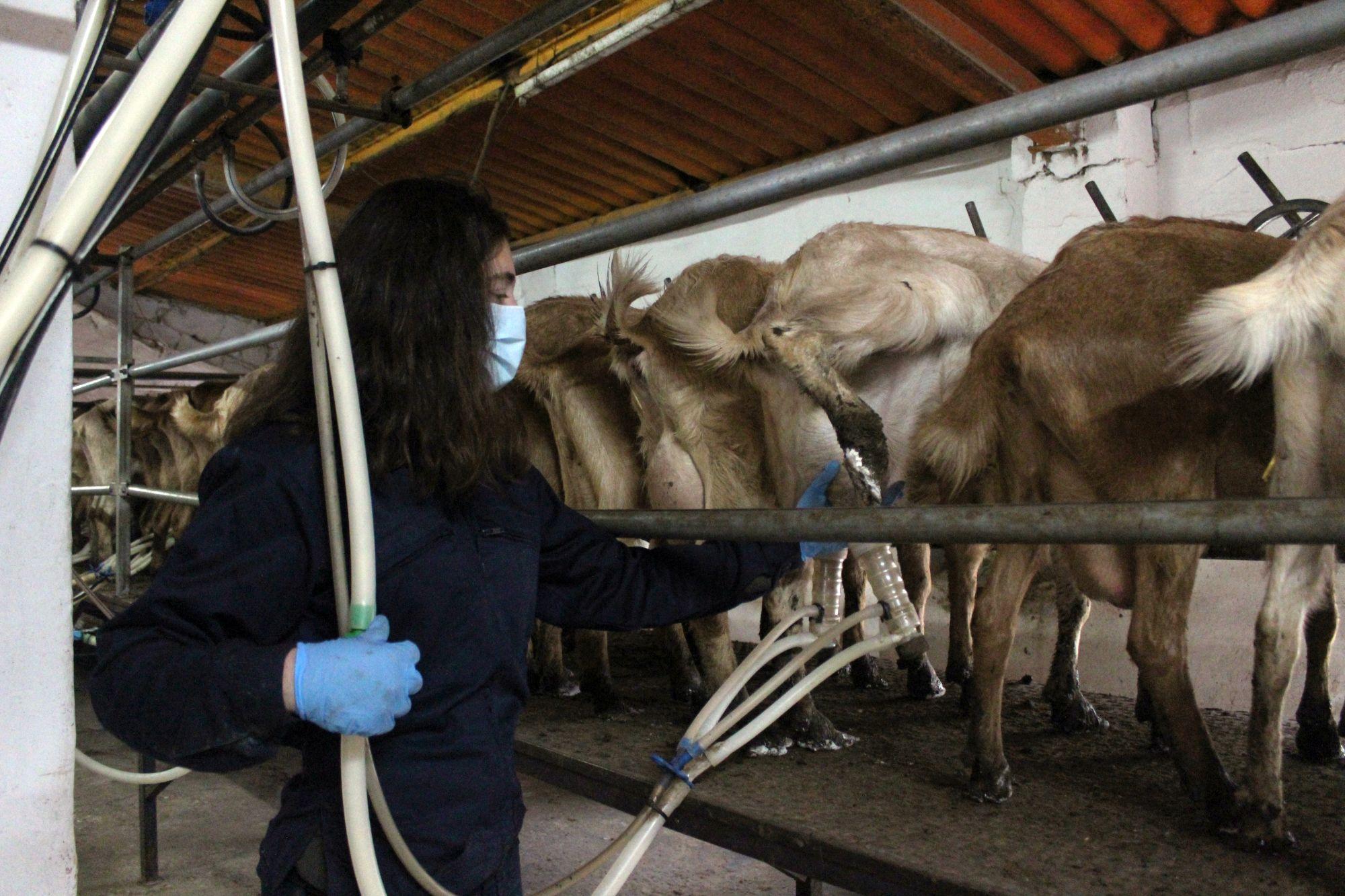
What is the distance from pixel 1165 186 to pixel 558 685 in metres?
3.85

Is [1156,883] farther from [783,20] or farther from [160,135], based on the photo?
[783,20]

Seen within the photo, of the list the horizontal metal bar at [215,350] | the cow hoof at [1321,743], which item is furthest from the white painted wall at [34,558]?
the cow hoof at [1321,743]

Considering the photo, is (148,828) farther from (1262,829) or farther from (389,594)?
(1262,829)

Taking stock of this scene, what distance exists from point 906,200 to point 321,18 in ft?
14.7

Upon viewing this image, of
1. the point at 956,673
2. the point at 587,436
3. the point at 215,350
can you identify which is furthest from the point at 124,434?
the point at 956,673

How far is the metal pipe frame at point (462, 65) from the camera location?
2.14 m

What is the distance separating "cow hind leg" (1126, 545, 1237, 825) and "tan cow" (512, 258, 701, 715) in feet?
5.52

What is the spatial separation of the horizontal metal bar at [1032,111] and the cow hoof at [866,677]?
2.11 meters

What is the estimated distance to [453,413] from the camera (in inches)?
58.9

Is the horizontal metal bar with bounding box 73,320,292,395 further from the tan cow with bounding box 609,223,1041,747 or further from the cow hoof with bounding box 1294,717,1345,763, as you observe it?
the cow hoof with bounding box 1294,717,1345,763

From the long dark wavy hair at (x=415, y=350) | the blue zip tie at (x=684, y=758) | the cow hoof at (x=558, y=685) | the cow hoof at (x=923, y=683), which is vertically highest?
the long dark wavy hair at (x=415, y=350)

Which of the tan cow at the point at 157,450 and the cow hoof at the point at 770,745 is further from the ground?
the tan cow at the point at 157,450

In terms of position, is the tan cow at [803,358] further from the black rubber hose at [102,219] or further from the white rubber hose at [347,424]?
the black rubber hose at [102,219]

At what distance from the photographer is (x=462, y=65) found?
2.45 meters
